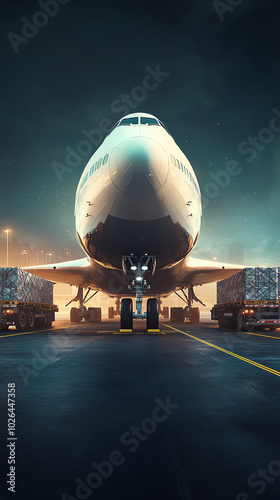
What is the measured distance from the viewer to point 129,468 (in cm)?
308

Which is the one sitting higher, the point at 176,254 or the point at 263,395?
the point at 176,254

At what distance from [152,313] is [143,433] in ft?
41.6

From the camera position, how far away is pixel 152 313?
54.4 ft

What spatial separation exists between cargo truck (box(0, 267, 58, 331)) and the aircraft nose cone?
9751 millimetres

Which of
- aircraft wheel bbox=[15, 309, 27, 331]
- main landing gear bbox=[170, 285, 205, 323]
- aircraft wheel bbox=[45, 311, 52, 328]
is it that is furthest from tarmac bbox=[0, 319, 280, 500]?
main landing gear bbox=[170, 285, 205, 323]

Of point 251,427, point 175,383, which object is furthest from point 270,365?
point 251,427

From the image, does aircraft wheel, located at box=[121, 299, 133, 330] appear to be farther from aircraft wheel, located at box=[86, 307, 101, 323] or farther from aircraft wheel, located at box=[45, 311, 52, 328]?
aircraft wheel, located at box=[86, 307, 101, 323]

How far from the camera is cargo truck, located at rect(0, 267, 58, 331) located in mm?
19578

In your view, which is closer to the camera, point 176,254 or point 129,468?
point 129,468

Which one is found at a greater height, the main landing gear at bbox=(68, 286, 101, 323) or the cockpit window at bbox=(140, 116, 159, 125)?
the cockpit window at bbox=(140, 116, 159, 125)

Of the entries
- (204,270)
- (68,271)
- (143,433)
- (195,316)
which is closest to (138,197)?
(143,433)

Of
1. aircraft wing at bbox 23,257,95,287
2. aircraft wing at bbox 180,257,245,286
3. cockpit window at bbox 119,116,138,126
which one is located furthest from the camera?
aircraft wing at bbox 23,257,95,287

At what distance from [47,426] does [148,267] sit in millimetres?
11996

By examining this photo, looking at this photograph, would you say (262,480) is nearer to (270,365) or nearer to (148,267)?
(270,365)
